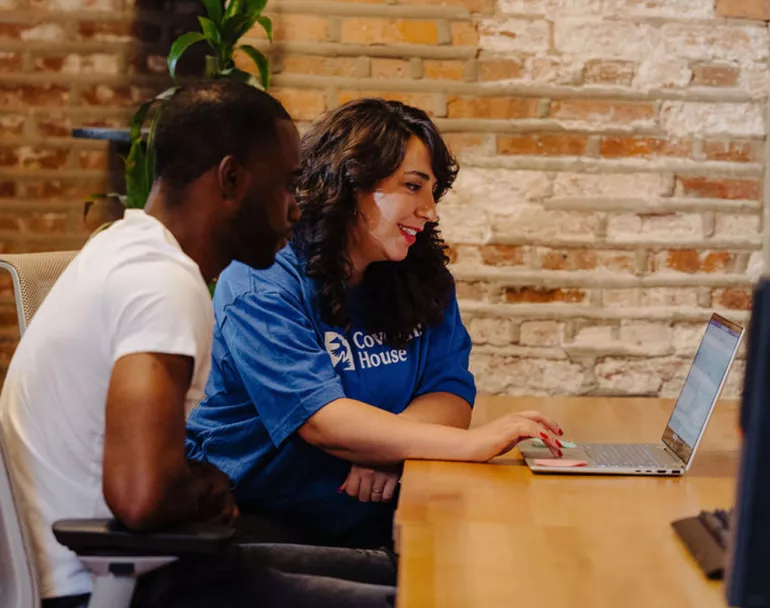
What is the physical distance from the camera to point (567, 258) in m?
2.73

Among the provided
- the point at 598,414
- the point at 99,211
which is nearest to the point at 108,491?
the point at 598,414

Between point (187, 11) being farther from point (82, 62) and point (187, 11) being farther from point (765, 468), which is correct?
point (765, 468)

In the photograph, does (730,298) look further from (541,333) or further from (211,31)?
(211,31)

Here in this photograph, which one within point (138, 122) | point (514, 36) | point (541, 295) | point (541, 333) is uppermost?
point (514, 36)

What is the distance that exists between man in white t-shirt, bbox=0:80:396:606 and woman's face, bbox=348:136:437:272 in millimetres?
482

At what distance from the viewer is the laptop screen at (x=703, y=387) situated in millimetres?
1558

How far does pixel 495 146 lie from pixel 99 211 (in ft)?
3.99

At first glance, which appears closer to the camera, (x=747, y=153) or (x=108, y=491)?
(x=108, y=491)

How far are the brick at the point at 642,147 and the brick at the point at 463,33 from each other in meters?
0.45

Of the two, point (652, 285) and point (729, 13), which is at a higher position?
point (729, 13)

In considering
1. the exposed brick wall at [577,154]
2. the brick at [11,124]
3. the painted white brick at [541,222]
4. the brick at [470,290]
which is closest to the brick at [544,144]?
the exposed brick wall at [577,154]

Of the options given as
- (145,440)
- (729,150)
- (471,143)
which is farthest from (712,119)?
(145,440)

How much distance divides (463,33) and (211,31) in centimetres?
67

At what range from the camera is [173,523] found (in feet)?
3.84
